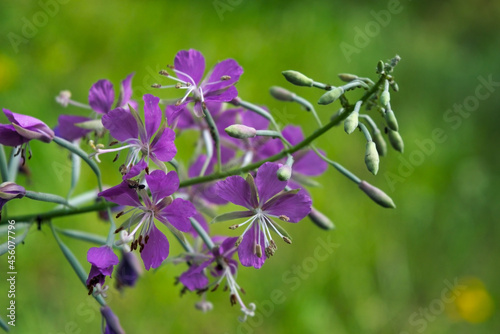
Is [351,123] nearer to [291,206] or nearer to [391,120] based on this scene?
[391,120]

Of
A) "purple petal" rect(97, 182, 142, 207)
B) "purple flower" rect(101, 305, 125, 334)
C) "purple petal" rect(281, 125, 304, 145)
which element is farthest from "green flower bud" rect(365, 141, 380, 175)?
"purple flower" rect(101, 305, 125, 334)

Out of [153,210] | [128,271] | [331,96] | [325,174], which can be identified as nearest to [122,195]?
[153,210]

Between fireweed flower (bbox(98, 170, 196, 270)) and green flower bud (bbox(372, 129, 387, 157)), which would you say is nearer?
fireweed flower (bbox(98, 170, 196, 270))

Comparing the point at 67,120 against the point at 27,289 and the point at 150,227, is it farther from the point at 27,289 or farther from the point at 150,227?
the point at 27,289

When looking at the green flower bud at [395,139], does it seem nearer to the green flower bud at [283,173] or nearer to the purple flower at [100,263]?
the green flower bud at [283,173]

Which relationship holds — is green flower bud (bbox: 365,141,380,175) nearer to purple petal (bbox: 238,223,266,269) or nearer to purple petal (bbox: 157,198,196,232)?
purple petal (bbox: 238,223,266,269)

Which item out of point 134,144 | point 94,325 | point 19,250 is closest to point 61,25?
point 19,250

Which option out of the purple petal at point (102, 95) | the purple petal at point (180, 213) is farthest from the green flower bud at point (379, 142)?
the purple petal at point (102, 95)
